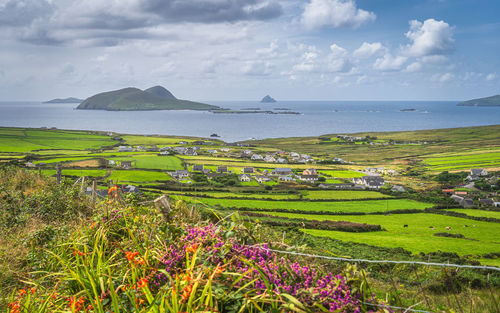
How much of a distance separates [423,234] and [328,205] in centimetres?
1156

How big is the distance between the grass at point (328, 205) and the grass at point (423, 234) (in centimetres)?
271

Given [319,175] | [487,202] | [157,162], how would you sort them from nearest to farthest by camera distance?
[487,202] → [319,175] → [157,162]

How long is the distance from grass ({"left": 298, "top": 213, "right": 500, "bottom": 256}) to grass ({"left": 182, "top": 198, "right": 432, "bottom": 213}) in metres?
2.71

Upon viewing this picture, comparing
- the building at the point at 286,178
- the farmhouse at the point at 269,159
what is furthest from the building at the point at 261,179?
the farmhouse at the point at 269,159

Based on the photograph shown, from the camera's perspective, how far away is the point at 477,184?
50781mm

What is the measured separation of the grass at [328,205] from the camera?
3518 centimetres

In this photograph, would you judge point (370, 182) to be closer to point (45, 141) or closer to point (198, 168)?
point (198, 168)

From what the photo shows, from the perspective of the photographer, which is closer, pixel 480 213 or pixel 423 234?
pixel 423 234

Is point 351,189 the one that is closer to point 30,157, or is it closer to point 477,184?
point 477,184

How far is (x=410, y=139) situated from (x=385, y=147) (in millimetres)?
16331

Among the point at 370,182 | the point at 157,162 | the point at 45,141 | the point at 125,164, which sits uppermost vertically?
the point at 45,141

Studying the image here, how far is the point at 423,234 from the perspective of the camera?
1075 inches

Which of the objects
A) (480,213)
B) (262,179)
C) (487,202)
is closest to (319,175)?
(262,179)

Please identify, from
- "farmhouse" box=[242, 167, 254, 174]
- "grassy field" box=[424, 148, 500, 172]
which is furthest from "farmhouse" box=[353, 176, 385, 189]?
"grassy field" box=[424, 148, 500, 172]
